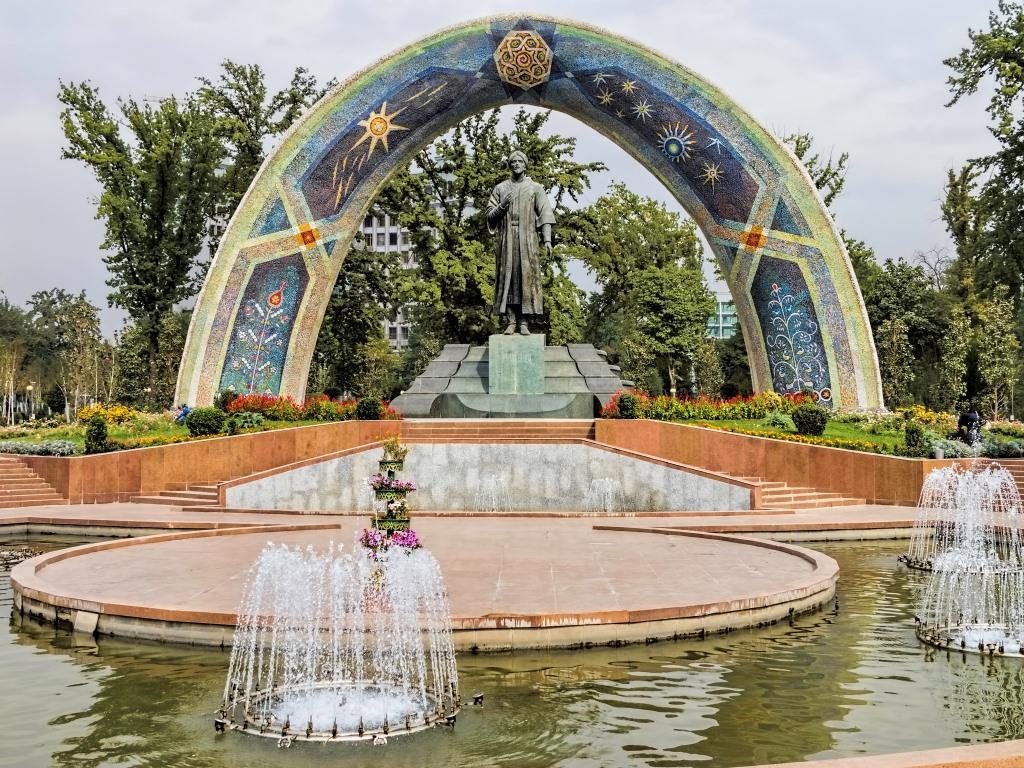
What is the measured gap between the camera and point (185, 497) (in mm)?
18984

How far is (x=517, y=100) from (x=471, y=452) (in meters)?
14.3

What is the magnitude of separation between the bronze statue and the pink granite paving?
1032cm

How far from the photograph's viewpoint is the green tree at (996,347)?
4088 cm

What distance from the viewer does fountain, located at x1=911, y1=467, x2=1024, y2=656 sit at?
8.29 meters

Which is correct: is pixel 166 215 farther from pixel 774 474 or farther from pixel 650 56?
pixel 774 474

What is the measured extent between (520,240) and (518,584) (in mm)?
15258

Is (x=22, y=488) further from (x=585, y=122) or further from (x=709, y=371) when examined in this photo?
(x=709, y=371)

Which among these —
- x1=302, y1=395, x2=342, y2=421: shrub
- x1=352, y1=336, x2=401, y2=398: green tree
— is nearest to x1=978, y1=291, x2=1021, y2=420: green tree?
x1=352, y1=336, x2=401, y2=398: green tree

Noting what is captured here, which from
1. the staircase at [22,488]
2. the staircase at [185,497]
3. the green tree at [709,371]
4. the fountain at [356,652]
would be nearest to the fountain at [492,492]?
the staircase at [185,497]

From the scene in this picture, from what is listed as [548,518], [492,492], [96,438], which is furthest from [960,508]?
[96,438]

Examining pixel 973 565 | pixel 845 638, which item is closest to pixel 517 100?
pixel 973 565

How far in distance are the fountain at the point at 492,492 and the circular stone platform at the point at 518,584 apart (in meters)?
4.16

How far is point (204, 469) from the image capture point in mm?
20156

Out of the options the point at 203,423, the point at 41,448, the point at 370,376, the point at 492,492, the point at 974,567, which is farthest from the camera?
the point at 370,376
